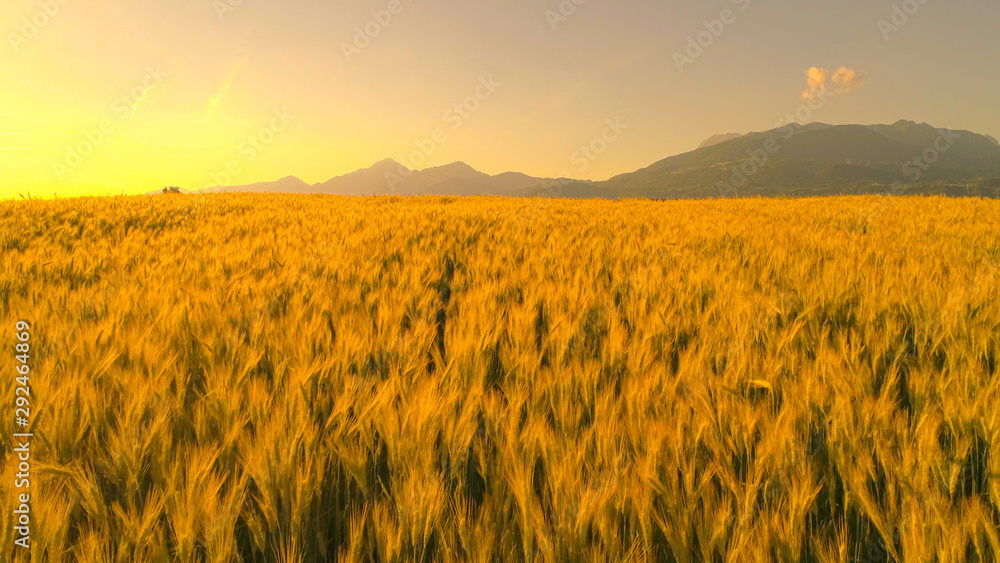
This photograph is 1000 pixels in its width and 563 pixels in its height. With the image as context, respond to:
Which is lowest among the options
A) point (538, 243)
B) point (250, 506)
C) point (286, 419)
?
point (250, 506)

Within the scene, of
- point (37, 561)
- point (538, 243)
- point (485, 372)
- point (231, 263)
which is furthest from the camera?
point (538, 243)

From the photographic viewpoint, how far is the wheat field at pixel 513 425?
75cm

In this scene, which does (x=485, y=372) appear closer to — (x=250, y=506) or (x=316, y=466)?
(x=316, y=466)

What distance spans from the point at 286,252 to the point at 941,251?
5.55m

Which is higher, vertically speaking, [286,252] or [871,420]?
[286,252]

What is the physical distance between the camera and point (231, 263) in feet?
9.79

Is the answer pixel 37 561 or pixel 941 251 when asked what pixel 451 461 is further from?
pixel 941 251

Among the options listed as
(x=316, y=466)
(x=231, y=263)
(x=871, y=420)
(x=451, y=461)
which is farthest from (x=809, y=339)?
(x=231, y=263)

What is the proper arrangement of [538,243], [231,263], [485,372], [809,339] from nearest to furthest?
[485,372], [809,339], [231,263], [538,243]

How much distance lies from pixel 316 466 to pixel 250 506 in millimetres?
150

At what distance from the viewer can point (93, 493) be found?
79cm

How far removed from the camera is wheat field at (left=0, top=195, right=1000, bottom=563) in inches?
29.5

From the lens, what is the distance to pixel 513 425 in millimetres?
969

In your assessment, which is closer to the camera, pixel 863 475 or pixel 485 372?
pixel 863 475
